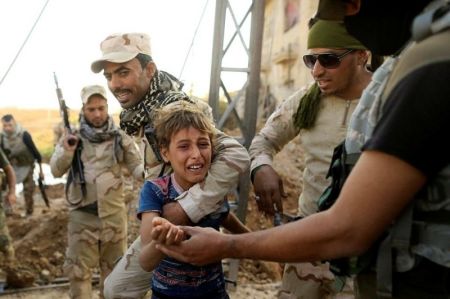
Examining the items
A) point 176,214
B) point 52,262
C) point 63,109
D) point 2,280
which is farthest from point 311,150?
point 52,262

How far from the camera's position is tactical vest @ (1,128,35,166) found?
8.59 m

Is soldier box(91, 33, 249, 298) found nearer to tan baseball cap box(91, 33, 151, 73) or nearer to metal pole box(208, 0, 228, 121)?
tan baseball cap box(91, 33, 151, 73)

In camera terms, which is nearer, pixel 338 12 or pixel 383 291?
pixel 383 291

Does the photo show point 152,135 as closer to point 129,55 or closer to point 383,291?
point 129,55

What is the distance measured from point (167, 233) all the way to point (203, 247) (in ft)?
0.55

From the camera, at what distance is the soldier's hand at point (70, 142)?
4016mm

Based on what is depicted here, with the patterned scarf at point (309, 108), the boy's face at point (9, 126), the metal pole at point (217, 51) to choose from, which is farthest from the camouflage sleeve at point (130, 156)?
the boy's face at point (9, 126)

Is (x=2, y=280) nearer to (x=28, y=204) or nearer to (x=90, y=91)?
(x=90, y=91)

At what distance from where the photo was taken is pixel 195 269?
6.61ft

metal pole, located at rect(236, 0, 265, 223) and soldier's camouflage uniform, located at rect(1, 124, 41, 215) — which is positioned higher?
metal pole, located at rect(236, 0, 265, 223)

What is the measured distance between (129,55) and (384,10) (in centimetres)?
170

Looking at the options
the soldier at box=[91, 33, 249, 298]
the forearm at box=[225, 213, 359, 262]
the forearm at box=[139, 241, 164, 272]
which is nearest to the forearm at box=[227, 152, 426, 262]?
the forearm at box=[225, 213, 359, 262]

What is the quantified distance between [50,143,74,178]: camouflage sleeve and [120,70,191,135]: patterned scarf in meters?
1.67

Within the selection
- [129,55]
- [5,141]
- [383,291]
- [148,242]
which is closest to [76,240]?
[129,55]
